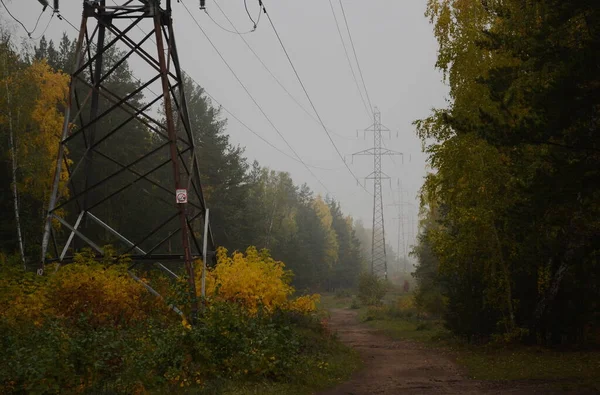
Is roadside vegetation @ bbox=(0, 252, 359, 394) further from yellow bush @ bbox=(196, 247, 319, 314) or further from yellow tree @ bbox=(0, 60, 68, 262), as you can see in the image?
yellow tree @ bbox=(0, 60, 68, 262)

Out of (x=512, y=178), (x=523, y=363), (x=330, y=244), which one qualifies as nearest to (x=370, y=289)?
(x=330, y=244)

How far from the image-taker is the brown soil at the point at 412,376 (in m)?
11.2

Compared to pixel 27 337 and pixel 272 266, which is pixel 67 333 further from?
pixel 272 266

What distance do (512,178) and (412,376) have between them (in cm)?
587

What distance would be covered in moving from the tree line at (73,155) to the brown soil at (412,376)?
14.8 meters

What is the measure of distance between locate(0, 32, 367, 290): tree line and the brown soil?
14.8 metres

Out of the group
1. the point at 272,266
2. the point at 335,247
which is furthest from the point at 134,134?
the point at 335,247

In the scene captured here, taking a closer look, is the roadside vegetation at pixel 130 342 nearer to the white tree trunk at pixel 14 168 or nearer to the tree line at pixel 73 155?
the tree line at pixel 73 155

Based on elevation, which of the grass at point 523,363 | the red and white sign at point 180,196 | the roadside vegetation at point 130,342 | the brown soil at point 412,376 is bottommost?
the brown soil at point 412,376

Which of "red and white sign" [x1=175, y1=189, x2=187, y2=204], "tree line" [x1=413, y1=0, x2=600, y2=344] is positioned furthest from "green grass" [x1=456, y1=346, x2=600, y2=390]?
"red and white sign" [x1=175, y1=189, x2=187, y2=204]

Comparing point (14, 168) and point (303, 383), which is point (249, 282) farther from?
point (14, 168)

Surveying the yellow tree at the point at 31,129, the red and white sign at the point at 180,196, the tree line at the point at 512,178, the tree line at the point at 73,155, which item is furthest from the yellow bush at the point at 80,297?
the yellow tree at the point at 31,129

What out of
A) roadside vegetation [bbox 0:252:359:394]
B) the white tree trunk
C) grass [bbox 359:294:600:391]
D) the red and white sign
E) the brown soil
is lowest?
the brown soil

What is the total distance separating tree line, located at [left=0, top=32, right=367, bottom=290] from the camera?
2605cm
